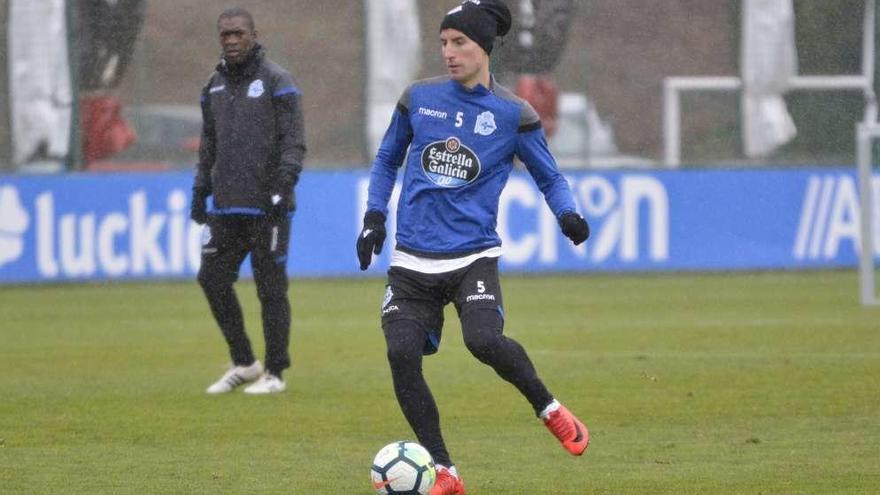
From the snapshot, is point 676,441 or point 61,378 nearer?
point 676,441

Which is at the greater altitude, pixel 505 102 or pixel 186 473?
pixel 505 102

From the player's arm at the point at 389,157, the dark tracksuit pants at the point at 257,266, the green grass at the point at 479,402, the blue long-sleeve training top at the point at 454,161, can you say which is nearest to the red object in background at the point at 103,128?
the green grass at the point at 479,402

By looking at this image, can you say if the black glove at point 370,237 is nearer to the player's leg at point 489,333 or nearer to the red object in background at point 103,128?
the player's leg at point 489,333

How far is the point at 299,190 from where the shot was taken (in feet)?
65.1

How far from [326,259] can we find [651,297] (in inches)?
154

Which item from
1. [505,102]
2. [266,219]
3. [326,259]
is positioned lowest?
[326,259]

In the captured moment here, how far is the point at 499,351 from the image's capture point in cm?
727

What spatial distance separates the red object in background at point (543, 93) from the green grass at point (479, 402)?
14.3ft

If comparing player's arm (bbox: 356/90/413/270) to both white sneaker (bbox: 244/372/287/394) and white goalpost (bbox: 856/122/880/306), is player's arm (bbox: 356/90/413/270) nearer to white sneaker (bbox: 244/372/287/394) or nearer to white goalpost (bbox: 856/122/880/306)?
white sneaker (bbox: 244/372/287/394)

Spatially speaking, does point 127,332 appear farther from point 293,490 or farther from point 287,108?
point 293,490

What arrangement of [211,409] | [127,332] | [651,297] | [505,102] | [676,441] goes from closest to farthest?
[505,102] < [676,441] < [211,409] < [127,332] < [651,297]

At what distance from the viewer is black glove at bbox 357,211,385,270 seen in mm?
7355

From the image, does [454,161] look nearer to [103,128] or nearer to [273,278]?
[273,278]

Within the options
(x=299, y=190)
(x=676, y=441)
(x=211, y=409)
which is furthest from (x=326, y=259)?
(x=676, y=441)
